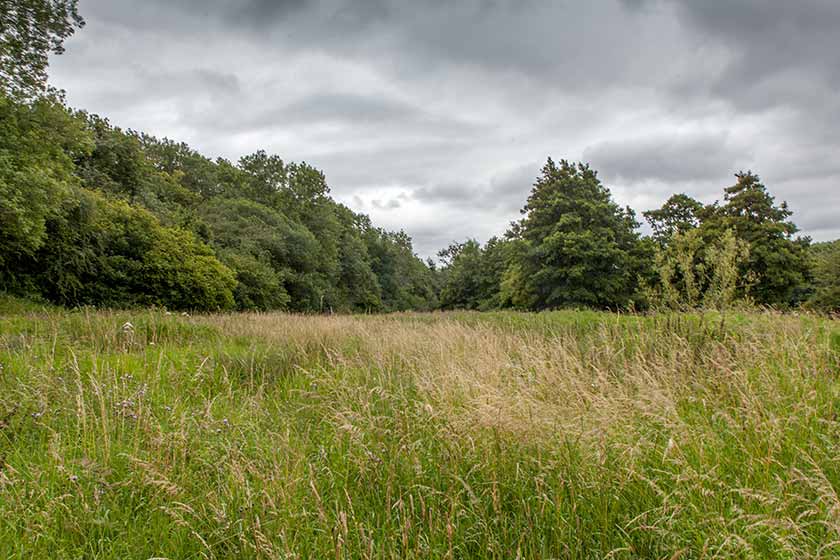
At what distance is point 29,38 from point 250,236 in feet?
63.1

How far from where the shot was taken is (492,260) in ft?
170

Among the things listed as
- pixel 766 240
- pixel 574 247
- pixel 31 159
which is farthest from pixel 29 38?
pixel 766 240

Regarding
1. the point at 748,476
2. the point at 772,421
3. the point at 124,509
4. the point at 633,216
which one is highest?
the point at 633,216

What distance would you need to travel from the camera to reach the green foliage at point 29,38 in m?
11.2

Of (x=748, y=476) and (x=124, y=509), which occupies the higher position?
(x=748, y=476)

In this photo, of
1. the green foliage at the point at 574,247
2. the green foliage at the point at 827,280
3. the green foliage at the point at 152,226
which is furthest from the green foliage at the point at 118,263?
the green foliage at the point at 827,280

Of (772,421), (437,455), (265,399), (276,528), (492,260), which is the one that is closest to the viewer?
(276,528)

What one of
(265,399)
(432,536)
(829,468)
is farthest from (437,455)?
(265,399)

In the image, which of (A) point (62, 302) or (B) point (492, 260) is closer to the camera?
(A) point (62, 302)

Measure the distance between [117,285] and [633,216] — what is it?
3525 cm

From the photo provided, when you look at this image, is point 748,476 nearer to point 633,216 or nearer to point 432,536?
point 432,536

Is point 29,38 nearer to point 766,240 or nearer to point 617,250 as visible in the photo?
point 617,250

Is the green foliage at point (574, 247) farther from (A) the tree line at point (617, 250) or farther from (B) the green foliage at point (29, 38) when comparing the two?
(B) the green foliage at point (29, 38)

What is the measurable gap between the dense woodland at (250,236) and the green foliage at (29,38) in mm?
34
